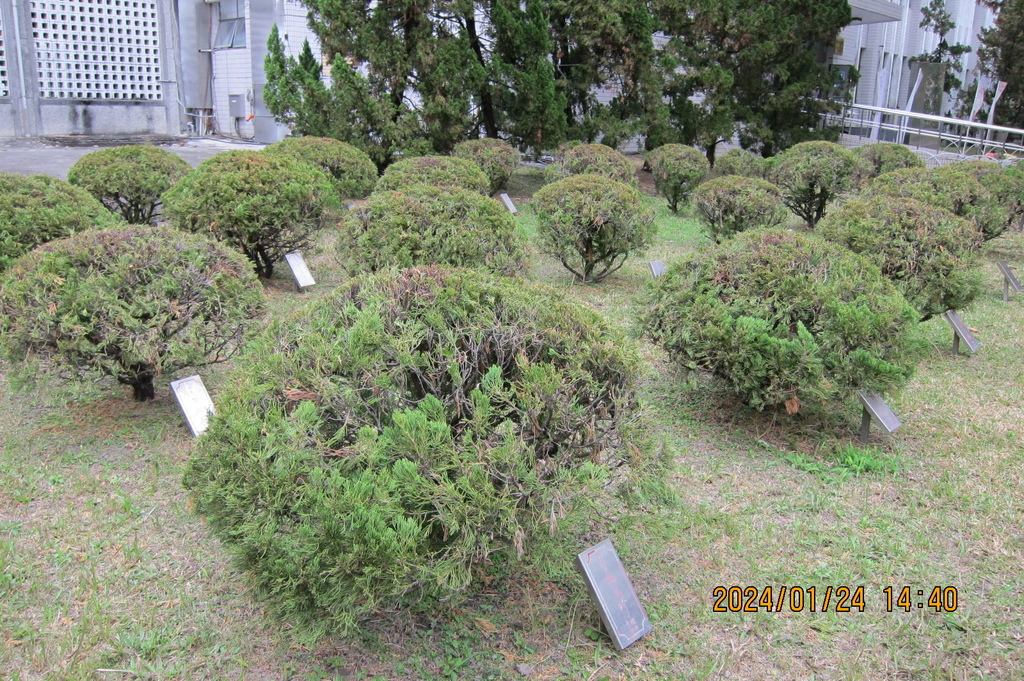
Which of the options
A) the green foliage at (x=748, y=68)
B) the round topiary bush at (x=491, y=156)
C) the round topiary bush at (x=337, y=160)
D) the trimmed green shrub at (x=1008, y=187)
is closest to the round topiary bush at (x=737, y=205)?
the trimmed green shrub at (x=1008, y=187)

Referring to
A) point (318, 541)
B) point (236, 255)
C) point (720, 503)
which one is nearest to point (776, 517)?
point (720, 503)

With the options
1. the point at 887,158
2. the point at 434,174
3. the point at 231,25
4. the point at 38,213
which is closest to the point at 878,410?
the point at 38,213

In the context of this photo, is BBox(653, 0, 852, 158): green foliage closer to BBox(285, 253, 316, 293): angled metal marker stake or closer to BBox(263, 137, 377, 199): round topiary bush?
BBox(263, 137, 377, 199): round topiary bush

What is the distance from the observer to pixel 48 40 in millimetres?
18625

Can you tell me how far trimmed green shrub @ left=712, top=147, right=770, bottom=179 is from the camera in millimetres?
15977

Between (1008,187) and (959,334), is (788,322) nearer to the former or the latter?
(959,334)

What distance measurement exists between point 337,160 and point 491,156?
11.3ft

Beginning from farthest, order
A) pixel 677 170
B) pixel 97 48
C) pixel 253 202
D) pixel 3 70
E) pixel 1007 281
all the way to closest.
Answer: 1. pixel 97 48
2. pixel 3 70
3. pixel 677 170
4. pixel 1007 281
5. pixel 253 202

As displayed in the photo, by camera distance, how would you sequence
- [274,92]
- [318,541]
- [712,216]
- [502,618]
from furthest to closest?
[274,92]
[712,216]
[502,618]
[318,541]

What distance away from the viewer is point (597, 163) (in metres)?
13.0

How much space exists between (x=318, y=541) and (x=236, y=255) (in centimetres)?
297

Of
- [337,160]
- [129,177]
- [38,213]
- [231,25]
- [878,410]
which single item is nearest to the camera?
[878,410]

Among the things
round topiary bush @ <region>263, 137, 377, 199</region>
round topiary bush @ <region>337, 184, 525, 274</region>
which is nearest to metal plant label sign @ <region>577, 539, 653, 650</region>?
round topiary bush @ <region>337, 184, 525, 274</region>

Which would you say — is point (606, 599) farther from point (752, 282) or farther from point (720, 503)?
point (752, 282)
